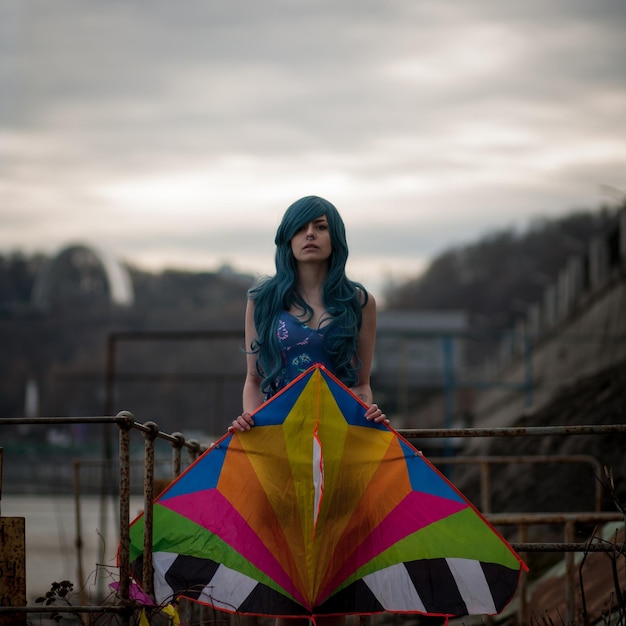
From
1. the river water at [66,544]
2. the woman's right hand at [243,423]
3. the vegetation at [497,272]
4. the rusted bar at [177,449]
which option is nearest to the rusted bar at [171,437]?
the rusted bar at [177,449]

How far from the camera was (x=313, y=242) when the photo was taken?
13.3 ft

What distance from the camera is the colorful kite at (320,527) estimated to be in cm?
357

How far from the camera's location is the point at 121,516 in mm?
3410

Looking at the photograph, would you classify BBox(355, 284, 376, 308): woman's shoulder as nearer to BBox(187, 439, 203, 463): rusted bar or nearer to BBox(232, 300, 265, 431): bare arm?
BBox(232, 300, 265, 431): bare arm

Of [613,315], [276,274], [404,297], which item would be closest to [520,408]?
[613,315]

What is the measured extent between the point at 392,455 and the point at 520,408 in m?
22.0

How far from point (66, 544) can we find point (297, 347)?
66.9 feet

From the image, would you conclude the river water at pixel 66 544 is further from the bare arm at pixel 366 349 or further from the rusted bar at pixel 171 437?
the bare arm at pixel 366 349

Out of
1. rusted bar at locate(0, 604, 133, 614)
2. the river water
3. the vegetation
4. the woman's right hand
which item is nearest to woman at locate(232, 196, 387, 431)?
the woman's right hand

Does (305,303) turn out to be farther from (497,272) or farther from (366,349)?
(497,272)

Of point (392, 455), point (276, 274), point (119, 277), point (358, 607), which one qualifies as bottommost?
point (358, 607)

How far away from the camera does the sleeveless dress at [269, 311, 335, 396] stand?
13.1 feet

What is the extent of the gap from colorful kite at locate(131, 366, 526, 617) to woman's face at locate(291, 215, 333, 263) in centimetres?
51

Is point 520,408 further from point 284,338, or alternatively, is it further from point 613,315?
point 284,338
